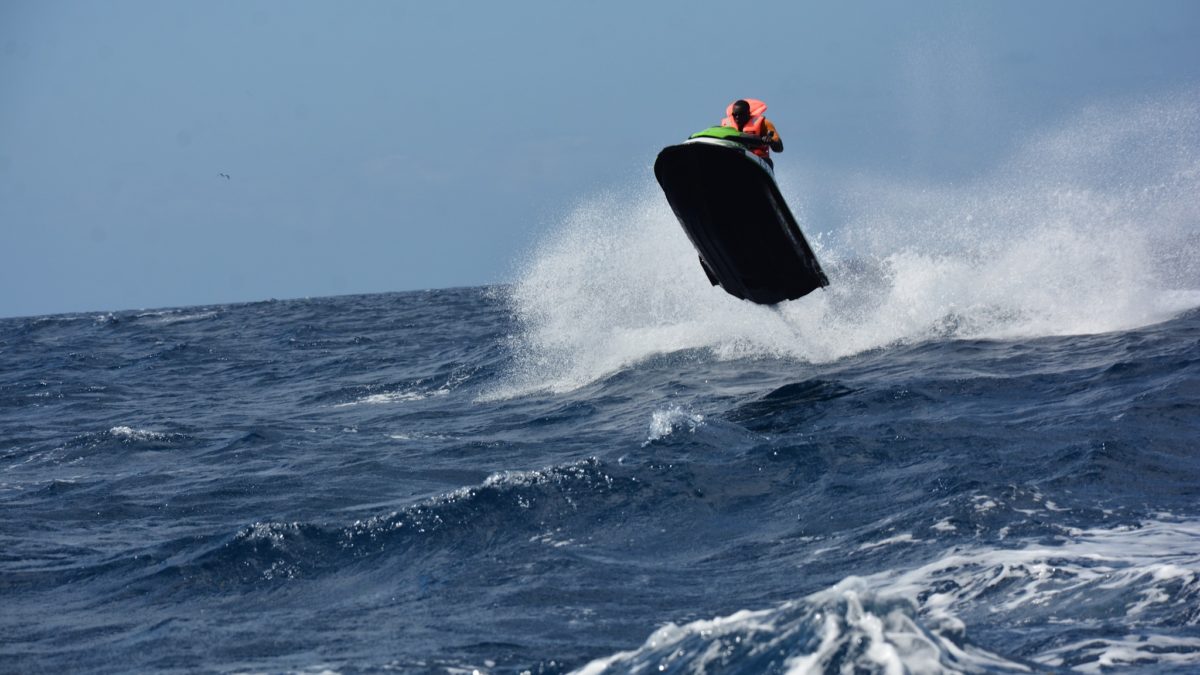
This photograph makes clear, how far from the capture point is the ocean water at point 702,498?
529cm

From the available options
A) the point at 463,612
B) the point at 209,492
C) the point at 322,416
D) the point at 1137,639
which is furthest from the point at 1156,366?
the point at 322,416

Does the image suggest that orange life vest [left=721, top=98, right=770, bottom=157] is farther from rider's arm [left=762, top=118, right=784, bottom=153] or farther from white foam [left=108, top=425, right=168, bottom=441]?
white foam [left=108, top=425, right=168, bottom=441]

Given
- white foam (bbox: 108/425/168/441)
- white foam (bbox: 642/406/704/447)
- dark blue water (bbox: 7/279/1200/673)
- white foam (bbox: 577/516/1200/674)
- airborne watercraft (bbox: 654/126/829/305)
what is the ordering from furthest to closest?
white foam (bbox: 108/425/168/441) → airborne watercraft (bbox: 654/126/829/305) → white foam (bbox: 642/406/704/447) → dark blue water (bbox: 7/279/1200/673) → white foam (bbox: 577/516/1200/674)

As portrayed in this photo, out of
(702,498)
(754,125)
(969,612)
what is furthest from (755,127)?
(969,612)

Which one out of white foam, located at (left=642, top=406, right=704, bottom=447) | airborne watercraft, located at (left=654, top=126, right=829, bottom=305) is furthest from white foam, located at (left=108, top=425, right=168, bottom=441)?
airborne watercraft, located at (left=654, top=126, right=829, bottom=305)

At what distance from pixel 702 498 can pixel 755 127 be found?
6.00 m

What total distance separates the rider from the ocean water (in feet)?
9.04

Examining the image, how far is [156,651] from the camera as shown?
232 inches

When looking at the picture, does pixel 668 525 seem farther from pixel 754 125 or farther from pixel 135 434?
pixel 135 434

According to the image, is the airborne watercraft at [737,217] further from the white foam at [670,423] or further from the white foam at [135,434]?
the white foam at [135,434]

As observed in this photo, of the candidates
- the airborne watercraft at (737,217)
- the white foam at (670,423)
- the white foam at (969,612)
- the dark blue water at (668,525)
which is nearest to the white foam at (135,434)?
the dark blue water at (668,525)

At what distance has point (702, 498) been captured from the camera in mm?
8180

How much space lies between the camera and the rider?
12.8m

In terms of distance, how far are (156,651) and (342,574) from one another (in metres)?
1.48
